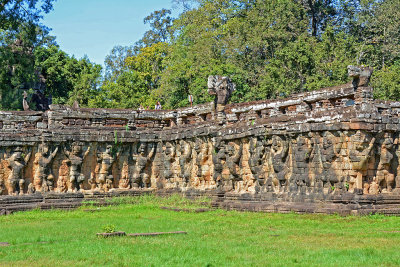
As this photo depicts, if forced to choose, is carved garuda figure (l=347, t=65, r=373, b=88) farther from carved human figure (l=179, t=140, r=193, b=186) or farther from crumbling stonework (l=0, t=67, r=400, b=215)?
carved human figure (l=179, t=140, r=193, b=186)

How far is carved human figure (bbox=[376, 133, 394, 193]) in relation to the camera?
18.1 m

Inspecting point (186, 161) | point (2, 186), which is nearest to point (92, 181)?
point (2, 186)

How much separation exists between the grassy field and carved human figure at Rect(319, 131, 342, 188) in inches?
59.7

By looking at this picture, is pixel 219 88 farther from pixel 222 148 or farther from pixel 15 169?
pixel 15 169

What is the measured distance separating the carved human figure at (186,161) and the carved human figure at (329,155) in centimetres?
776

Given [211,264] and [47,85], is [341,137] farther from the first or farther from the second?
[47,85]

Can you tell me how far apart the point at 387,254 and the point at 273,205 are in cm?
838

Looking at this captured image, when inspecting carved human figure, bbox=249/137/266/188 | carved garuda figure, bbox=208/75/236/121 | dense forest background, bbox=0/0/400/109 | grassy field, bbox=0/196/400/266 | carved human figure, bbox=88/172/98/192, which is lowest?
grassy field, bbox=0/196/400/266

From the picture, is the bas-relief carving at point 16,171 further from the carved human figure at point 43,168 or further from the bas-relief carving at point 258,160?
the bas-relief carving at point 258,160

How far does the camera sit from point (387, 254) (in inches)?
425

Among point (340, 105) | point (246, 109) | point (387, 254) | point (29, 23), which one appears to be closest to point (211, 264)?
point (387, 254)

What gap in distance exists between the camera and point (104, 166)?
26.1 metres

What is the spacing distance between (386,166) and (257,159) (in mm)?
4216

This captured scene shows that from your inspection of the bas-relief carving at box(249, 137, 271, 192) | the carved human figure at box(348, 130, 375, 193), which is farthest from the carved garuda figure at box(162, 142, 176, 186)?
the carved human figure at box(348, 130, 375, 193)
